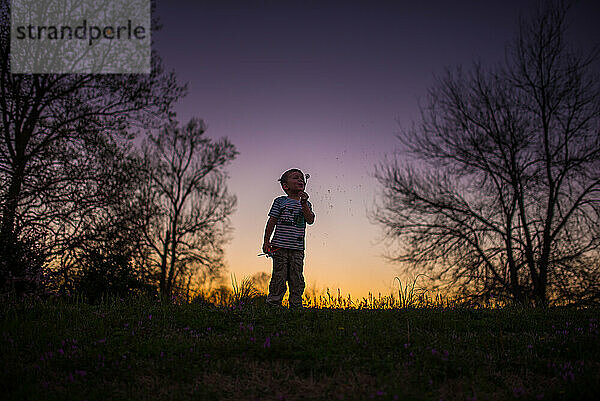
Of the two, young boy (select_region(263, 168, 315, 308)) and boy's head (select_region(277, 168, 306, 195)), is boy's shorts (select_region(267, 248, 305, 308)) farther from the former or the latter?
boy's head (select_region(277, 168, 306, 195))

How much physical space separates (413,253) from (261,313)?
12.7 m

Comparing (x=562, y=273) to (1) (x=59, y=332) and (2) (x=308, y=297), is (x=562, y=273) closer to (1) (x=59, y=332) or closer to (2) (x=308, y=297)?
(2) (x=308, y=297)

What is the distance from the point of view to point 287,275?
8.82 metres

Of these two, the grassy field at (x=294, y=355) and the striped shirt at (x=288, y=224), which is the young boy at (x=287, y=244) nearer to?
the striped shirt at (x=288, y=224)

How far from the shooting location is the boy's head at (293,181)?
897 cm

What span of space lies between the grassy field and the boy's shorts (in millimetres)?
943

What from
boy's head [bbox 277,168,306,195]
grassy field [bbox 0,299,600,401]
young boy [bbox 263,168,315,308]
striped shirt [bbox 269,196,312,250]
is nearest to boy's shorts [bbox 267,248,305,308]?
young boy [bbox 263,168,315,308]

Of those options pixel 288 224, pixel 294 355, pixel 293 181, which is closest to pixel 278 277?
pixel 288 224

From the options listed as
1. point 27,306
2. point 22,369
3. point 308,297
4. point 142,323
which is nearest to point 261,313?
point 142,323

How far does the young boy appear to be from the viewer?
28.3 feet

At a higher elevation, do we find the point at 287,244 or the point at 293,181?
the point at 293,181

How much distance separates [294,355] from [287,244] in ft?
10.4

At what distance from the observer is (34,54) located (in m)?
15.1

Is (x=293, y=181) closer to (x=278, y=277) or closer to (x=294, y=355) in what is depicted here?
(x=278, y=277)
